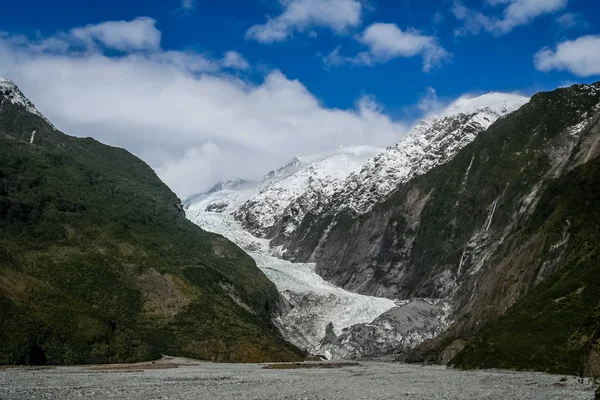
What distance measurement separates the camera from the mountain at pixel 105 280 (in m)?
87.2

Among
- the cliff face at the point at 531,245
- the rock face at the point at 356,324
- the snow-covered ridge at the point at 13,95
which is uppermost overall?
the snow-covered ridge at the point at 13,95

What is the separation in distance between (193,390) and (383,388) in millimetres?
13973

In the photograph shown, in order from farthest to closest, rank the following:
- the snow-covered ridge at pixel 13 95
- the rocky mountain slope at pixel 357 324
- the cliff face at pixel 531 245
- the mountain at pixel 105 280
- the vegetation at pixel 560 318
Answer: the snow-covered ridge at pixel 13 95 < the rocky mountain slope at pixel 357 324 < the mountain at pixel 105 280 < the cliff face at pixel 531 245 < the vegetation at pixel 560 318

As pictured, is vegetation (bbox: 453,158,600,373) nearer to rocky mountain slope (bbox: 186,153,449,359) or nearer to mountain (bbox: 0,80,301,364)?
mountain (bbox: 0,80,301,364)

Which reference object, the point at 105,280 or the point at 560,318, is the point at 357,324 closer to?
the point at 105,280

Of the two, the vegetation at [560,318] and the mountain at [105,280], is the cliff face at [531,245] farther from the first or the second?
the mountain at [105,280]

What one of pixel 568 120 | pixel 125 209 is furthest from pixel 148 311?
pixel 568 120

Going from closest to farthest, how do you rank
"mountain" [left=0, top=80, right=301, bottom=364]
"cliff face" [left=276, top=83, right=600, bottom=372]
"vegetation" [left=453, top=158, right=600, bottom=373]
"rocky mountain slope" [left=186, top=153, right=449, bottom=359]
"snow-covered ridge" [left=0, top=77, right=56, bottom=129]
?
"vegetation" [left=453, top=158, right=600, bottom=373] < "cliff face" [left=276, top=83, right=600, bottom=372] < "mountain" [left=0, top=80, right=301, bottom=364] < "rocky mountain slope" [left=186, top=153, right=449, bottom=359] < "snow-covered ridge" [left=0, top=77, right=56, bottom=129]

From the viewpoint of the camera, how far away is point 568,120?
7298 inches

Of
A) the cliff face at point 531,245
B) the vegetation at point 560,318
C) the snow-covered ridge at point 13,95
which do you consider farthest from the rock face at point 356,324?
the snow-covered ridge at point 13,95

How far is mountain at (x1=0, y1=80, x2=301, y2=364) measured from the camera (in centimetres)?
8719

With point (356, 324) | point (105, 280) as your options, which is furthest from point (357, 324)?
point (105, 280)

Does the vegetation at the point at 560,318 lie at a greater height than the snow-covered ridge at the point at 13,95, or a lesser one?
lesser

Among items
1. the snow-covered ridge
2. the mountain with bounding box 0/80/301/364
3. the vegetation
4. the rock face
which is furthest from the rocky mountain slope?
the snow-covered ridge
